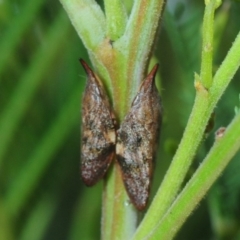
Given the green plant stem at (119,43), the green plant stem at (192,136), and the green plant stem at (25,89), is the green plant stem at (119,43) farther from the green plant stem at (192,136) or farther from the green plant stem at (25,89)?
the green plant stem at (25,89)

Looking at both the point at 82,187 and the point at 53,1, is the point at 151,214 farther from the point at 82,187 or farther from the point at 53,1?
the point at 82,187

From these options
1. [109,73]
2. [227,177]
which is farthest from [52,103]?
[109,73]

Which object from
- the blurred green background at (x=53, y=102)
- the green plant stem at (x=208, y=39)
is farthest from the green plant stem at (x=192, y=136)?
the blurred green background at (x=53, y=102)

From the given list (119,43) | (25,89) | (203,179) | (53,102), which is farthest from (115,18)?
(53,102)

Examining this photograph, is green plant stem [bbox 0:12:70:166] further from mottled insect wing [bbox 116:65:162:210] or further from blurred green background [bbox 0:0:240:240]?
mottled insect wing [bbox 116:65:162:210]

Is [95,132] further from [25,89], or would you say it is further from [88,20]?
[25,89]
